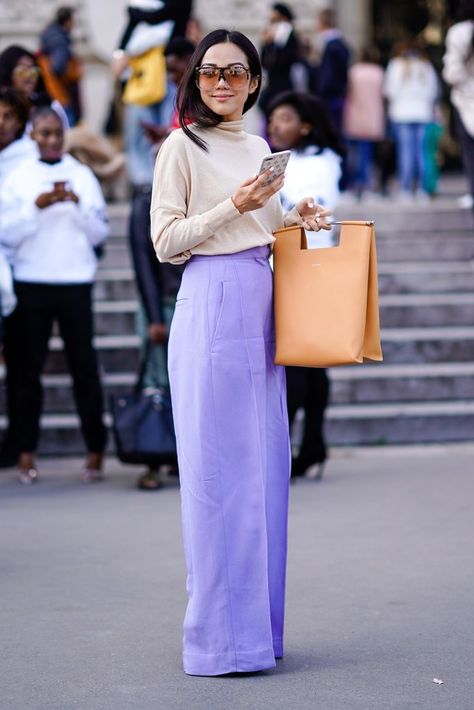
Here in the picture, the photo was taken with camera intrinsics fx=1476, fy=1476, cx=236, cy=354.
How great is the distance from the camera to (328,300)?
4.79 m

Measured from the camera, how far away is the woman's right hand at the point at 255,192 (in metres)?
4.56

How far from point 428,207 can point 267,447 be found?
717 centimetres

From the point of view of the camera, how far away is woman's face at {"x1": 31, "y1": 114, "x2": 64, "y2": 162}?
8.18m

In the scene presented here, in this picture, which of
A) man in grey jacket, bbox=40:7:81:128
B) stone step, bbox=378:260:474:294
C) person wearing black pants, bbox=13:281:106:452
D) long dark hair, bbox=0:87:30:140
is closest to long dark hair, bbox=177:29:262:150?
person wearing black pants, bbox=13:281:106:452

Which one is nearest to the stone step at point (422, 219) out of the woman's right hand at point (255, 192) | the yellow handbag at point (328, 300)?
the yellow handbag at point (328, 300)

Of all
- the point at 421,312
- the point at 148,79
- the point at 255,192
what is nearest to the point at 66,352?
the point at 421,312

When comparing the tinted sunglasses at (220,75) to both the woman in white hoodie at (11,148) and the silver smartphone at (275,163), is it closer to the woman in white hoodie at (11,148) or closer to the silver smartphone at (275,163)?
the silver smartphone at (275,163)

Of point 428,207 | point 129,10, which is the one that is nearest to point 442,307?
point 428,207

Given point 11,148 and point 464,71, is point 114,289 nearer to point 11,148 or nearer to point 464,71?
point 11,148

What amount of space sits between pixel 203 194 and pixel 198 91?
34 cm

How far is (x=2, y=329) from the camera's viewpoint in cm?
807

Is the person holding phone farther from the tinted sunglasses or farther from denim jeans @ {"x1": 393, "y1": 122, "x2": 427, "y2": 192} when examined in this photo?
denim jeans @ {"x1": 393, "y1": 122, "x2": 427, "y2": 192}

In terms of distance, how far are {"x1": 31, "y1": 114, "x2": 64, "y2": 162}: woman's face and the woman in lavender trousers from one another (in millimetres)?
3532

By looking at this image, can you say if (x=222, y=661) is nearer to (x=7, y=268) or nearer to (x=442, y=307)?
(x=7, y=268)
